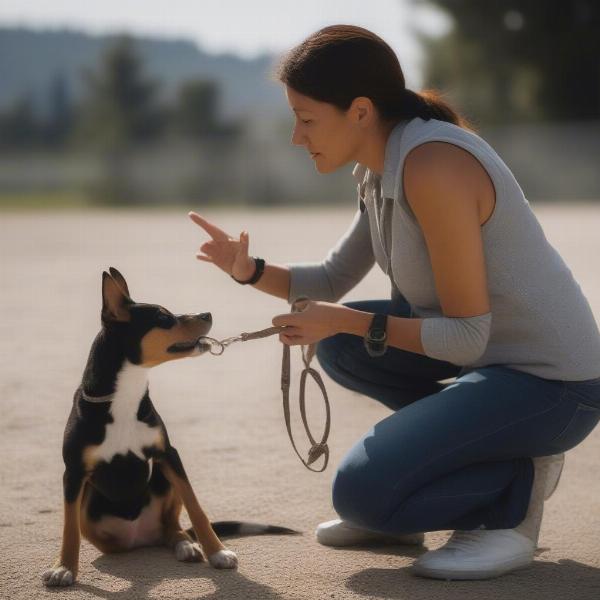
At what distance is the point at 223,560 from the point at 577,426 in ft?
3.82

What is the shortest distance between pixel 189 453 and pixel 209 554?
1333 mm

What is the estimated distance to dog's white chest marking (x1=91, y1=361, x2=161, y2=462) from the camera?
11.1 feet

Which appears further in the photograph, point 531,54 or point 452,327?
point 531,54

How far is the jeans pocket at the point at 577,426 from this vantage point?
11.3ft

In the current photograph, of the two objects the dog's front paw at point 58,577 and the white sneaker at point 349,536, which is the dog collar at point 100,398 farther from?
the white sneaker at point 349,536

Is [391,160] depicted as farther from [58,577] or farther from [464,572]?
[58,577]

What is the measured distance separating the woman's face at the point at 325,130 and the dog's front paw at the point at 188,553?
4.16 feet

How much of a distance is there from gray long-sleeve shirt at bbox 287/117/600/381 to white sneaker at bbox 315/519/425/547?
62 centimetres

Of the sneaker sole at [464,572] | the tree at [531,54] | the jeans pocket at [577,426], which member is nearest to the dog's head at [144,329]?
the sneaker sole at [464,572]

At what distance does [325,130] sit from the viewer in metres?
3.53

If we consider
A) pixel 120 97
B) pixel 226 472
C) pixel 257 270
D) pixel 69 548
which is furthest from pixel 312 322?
pixel 120 97

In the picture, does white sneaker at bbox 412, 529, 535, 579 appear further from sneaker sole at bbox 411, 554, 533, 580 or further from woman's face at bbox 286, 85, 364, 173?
woman's face at bbox 286, 85, 364, 173

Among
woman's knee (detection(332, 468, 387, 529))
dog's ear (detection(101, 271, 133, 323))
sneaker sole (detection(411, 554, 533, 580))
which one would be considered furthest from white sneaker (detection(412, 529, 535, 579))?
dog's ear (detection(101, 271, 133, 323))

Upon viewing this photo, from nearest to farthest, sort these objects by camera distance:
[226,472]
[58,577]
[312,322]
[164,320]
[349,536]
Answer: [58,577], [312,322], [164,320], [349,536], [226,472]
